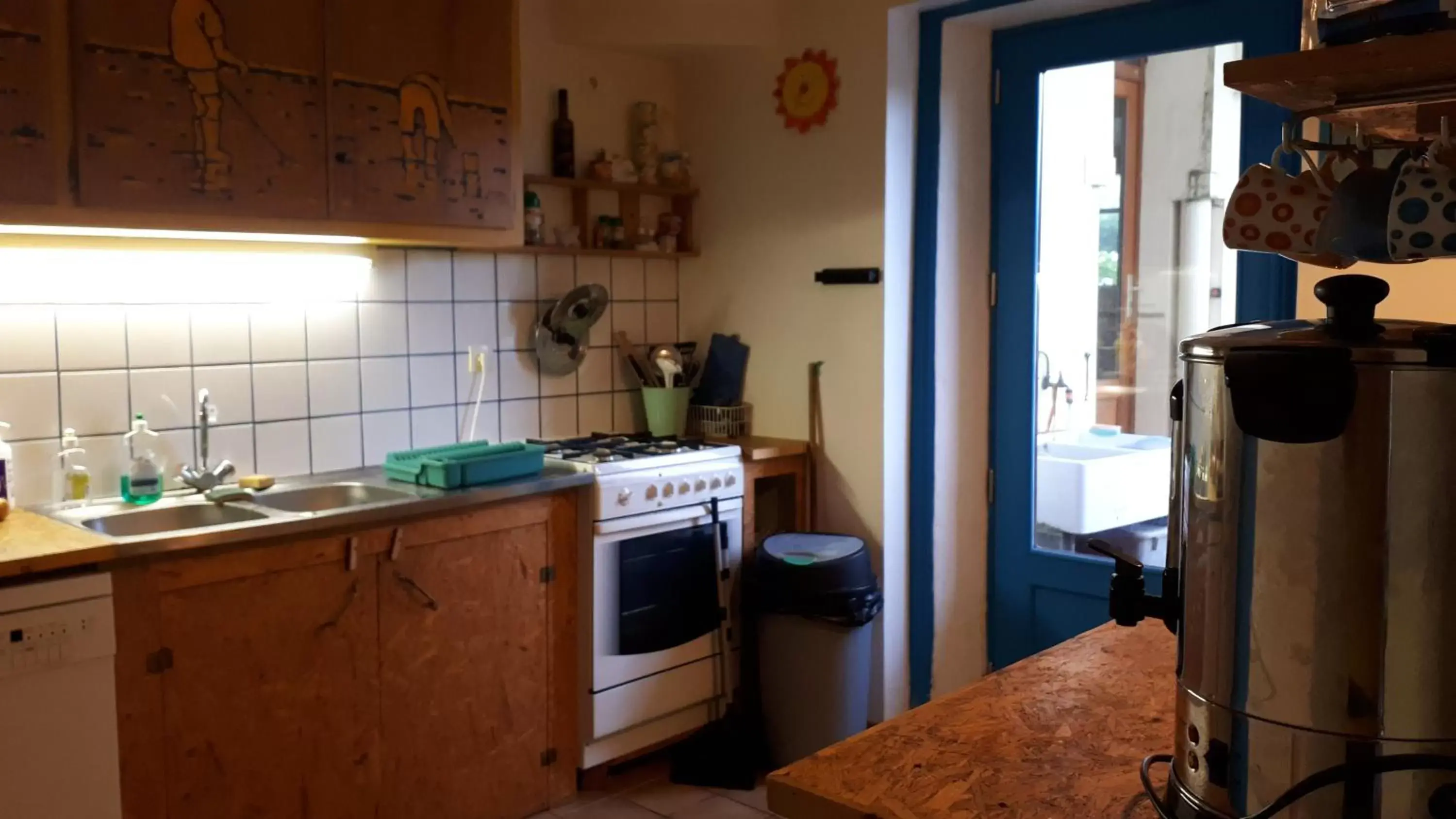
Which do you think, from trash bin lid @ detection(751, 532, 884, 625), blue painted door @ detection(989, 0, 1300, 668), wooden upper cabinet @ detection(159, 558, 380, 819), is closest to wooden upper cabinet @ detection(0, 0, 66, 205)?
wooden upper cabinet @ detection(159, 558, 380, 819)

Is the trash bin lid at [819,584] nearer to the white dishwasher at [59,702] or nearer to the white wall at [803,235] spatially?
the white wall at [803,235]

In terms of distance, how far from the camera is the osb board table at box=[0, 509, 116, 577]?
215cm

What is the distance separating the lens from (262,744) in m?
2.55

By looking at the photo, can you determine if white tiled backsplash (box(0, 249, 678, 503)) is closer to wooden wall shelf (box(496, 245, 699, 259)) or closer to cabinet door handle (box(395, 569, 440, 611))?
wooden wall shelf (box(496, 245, 699, 259))

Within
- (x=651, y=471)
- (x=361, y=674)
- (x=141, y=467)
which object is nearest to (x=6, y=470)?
(x=141, y=467)

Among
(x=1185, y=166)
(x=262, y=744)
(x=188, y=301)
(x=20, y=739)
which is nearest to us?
(x=20, y=739)

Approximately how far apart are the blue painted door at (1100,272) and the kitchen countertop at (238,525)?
1.43 m

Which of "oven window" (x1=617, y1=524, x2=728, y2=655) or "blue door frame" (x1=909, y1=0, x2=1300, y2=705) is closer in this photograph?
"oven window" (x1=617, y1=524, x2=728, y2=655)

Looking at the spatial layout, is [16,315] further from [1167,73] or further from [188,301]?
[1167,73]

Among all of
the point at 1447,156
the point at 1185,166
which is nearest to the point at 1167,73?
the point at 1185,166

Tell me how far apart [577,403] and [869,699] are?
4.31 feet

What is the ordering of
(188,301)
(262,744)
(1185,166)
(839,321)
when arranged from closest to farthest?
(262,744) → (188,301) → (1185,166) → (839,321)

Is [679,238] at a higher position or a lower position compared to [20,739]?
higher

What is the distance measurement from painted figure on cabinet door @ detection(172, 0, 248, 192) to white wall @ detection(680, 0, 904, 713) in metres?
1.72
